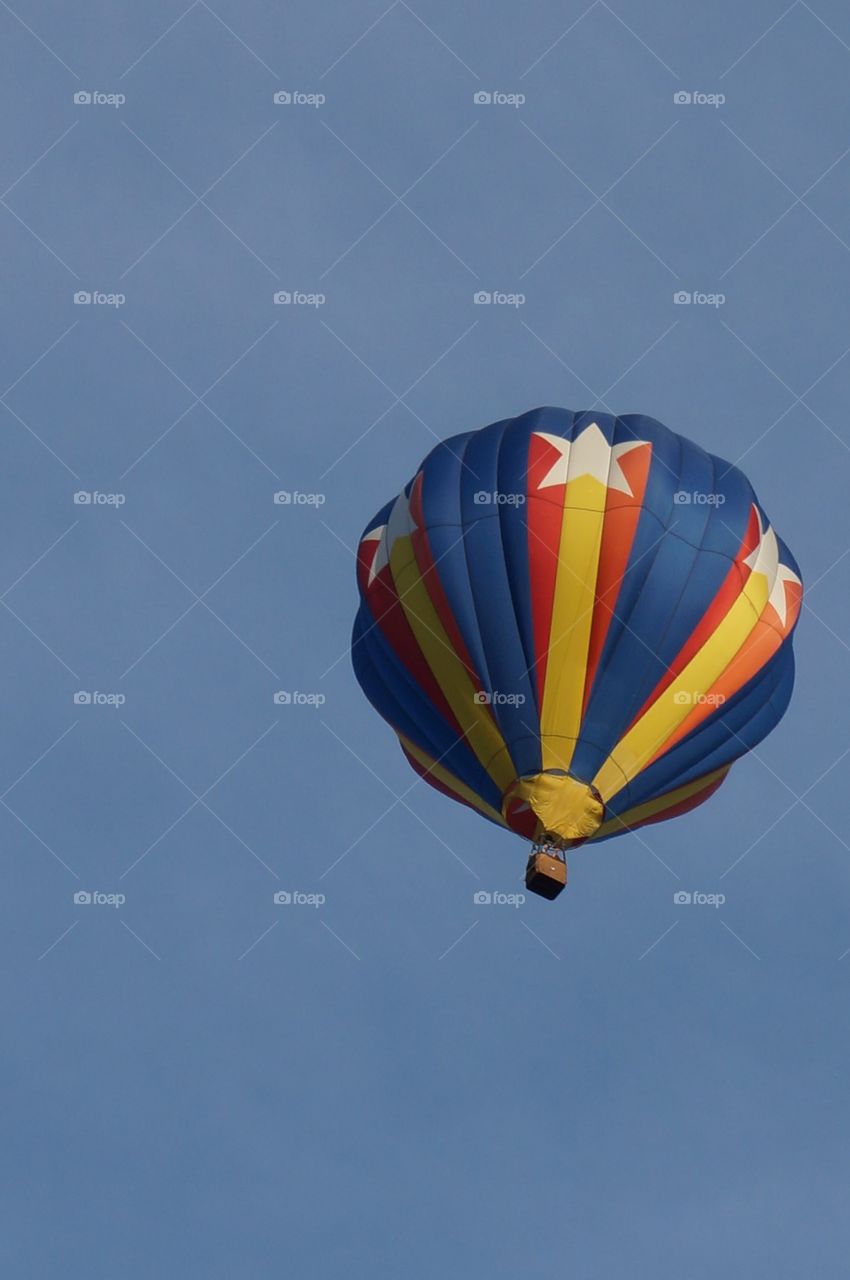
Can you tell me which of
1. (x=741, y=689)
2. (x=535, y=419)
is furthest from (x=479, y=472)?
A: (x=741, y=689)

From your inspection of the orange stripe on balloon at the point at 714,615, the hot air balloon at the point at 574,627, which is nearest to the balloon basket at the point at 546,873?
the hot air balloon at the point at 574,627

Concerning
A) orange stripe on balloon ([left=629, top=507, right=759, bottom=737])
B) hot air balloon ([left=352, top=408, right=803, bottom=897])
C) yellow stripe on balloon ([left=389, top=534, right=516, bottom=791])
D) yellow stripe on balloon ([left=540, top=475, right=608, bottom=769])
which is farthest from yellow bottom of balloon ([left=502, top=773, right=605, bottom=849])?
orange stripe on balloon ([left=629, top=507, right=759, bottom=737])

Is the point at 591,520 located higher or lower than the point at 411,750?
higher

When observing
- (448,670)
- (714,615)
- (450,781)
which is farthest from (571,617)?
(450,781)

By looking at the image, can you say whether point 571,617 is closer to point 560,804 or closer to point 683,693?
point 683,693

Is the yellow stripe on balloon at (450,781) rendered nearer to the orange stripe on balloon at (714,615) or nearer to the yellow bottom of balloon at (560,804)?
the yellow bottom of balloon at (560,804)

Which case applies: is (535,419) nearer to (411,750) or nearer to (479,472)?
(479,472)

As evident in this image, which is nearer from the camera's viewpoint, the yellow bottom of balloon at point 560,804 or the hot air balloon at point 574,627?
the yellow bottom of balloon at point 560,804
